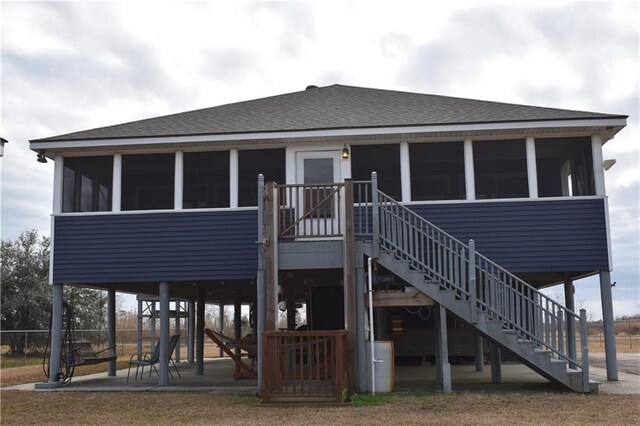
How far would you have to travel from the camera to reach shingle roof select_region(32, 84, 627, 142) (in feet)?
38.4

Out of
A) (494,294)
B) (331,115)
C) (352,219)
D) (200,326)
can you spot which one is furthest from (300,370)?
(200,326)

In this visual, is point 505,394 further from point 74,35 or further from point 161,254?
point 74,35

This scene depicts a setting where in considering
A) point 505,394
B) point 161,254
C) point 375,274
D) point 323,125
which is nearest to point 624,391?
point 505,394

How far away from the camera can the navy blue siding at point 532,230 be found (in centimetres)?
1141

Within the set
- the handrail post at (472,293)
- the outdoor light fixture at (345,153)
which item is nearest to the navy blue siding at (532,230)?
the outdoor light fixture at (345,153)

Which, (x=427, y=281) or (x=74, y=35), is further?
(x=74, y=35)

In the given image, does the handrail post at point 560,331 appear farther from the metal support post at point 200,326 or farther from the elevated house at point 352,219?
the metal support post at point 200,326

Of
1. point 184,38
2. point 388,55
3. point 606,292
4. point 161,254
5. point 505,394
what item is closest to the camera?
point 505,394

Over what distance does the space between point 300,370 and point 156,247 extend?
14.0 ft

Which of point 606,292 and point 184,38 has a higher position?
point 184,38

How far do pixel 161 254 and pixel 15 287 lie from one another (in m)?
17.3

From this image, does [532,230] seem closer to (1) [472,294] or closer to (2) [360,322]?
(1) [472,294]

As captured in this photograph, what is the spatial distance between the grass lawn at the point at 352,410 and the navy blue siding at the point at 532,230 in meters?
2.64

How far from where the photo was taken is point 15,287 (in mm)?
26562
